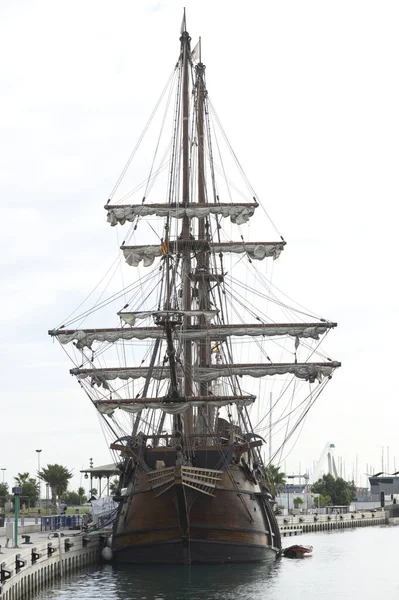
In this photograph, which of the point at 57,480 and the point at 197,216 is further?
the point at 57,480

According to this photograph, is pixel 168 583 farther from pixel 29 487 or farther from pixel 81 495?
pixel 81 495

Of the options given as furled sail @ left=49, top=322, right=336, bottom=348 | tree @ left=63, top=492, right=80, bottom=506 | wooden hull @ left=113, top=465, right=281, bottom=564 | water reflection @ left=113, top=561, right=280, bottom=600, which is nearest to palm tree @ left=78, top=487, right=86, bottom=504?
tree @ left=63, top=492, right=80, bottom=506

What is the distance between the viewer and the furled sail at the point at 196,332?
195 feet

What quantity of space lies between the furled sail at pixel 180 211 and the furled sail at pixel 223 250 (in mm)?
1868

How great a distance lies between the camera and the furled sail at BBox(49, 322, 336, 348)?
195 feet

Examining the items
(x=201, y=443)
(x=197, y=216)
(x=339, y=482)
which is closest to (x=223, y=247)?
(x=197, y=216)

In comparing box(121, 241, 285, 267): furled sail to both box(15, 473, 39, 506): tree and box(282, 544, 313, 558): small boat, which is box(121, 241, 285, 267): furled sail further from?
box(15, 473, 39, 506): tree

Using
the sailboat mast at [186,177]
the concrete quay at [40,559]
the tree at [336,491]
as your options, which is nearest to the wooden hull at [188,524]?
the concrete quay at [40,559]

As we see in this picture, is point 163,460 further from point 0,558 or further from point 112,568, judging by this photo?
point 0,558

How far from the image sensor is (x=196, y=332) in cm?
5931

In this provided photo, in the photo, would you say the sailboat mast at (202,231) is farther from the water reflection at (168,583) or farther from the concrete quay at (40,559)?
the water reflection at (168,583)

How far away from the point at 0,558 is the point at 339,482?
119 meters

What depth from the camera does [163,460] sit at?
166ft

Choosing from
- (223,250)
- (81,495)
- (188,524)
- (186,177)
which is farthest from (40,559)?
(81,495)
